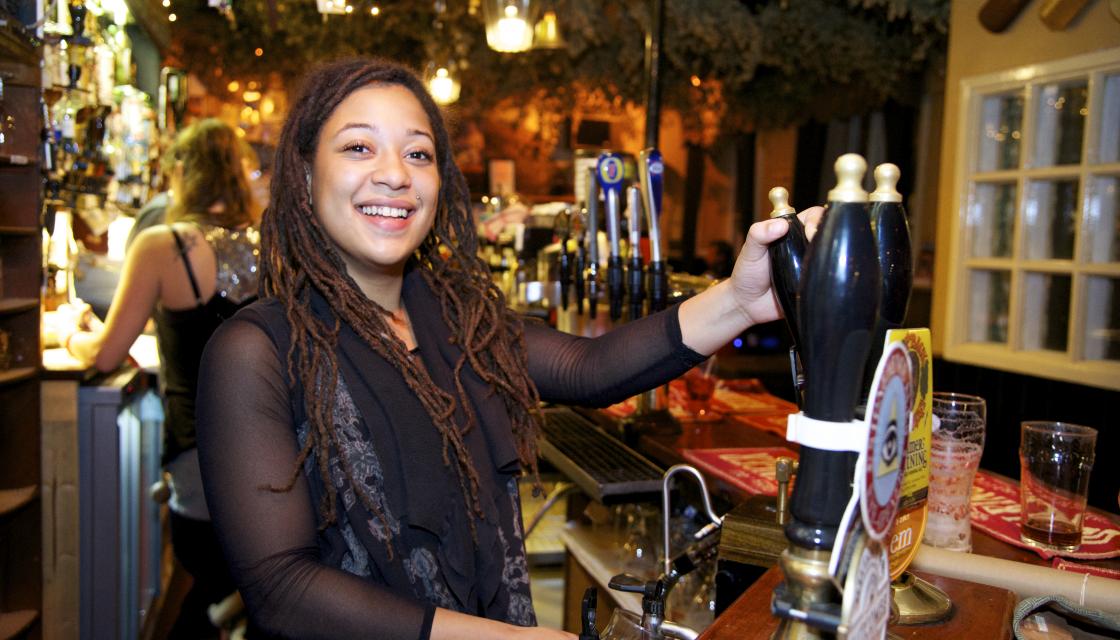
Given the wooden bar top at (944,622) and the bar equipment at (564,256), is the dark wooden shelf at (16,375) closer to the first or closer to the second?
the bar equipment at (564,256)

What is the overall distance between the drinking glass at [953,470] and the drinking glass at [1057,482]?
0.39 feet

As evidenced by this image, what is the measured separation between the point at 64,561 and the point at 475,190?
5.69 m

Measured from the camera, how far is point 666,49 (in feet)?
18.8

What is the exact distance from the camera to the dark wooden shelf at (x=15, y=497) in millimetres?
2518

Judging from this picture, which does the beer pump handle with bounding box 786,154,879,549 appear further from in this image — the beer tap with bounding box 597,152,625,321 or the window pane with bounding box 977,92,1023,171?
the window pane with bounding box 977,92,1023,171

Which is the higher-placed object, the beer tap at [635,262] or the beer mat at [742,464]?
the beer tap at [635,262]

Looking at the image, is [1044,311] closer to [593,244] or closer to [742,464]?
[593,244]

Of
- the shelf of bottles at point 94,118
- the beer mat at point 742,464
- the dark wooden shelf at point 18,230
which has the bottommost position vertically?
the beer mat at point 742,464

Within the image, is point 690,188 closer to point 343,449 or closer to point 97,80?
point 97,80

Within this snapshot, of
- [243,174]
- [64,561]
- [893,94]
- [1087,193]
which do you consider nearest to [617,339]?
[243,174]

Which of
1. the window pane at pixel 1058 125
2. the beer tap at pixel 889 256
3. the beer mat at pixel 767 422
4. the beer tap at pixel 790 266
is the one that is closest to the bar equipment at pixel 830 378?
the beer tap at pixel 889 256

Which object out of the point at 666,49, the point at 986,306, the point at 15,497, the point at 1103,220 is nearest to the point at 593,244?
the point at 15,497

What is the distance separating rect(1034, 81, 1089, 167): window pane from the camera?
11.8ft

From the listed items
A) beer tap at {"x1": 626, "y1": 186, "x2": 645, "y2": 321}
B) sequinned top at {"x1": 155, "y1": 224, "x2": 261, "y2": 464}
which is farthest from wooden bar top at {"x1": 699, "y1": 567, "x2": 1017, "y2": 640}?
sequinned top at {"x1": 155, "y1": 224, "x2": 261, "y2": 464}
